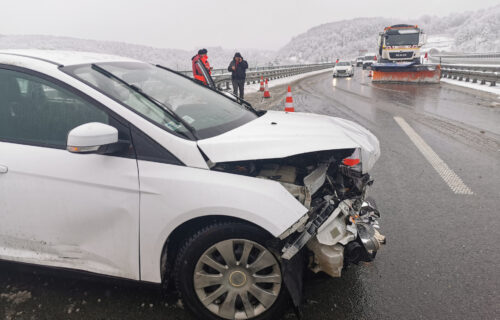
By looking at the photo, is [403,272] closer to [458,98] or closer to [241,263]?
[241,263]

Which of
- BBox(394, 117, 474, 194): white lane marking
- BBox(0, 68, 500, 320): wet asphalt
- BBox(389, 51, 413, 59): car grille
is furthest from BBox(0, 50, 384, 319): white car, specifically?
BBox(389, 51, 413, 59): car grille

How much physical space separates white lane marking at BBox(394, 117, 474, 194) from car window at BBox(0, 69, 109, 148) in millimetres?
4133

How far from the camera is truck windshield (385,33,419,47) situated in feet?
70.4

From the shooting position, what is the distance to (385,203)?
3.95 metres

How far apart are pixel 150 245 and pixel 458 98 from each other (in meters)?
13.7

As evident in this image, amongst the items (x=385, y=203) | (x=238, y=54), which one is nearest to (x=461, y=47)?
(x=238, y=54)

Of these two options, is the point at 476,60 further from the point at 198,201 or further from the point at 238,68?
the point at 198,201

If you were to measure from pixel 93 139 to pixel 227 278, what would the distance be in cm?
113

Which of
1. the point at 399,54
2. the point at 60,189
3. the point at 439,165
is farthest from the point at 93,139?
the point at 399,54

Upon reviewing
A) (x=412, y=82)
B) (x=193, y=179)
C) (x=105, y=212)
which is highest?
(x=412, y=82)

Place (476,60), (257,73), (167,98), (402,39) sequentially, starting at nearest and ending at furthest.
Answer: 1. (167,98)
2. (402,39)
3. (257,73)
4. (476,60)

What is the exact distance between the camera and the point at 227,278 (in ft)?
6.97

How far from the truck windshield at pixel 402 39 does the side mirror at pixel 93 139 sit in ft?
75.9

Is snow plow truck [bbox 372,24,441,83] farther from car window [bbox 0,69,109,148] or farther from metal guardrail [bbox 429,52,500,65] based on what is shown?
metal guardrail [bbox 429,52,500,65]
